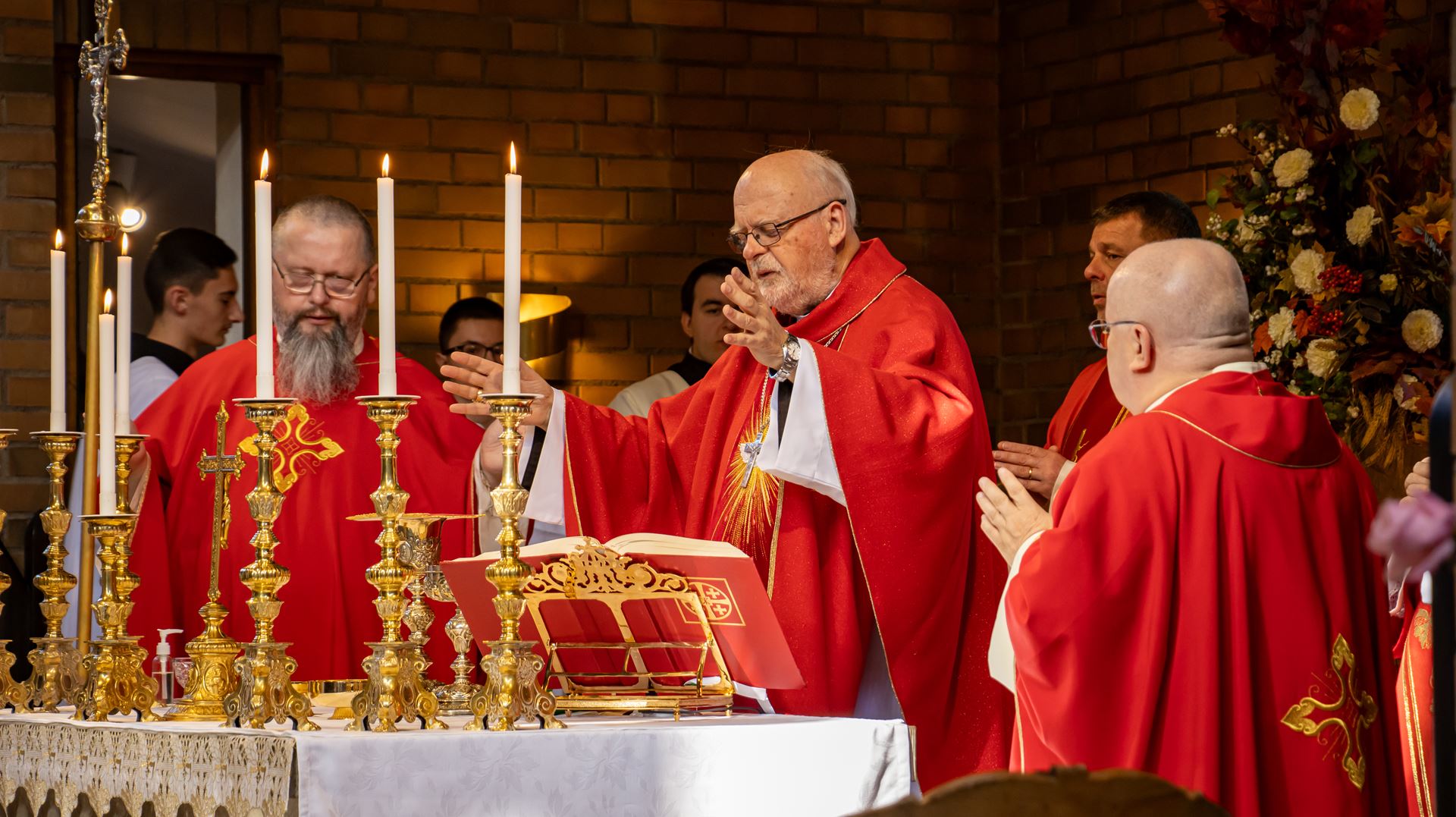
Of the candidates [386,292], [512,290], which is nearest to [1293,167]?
[512,290]

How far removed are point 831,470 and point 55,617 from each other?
144 centimetres

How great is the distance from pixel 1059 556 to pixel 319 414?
2.24 metres

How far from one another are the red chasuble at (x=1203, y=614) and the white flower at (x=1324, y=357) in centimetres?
193

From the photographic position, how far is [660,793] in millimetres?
2877

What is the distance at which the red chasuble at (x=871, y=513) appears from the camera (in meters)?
3.87

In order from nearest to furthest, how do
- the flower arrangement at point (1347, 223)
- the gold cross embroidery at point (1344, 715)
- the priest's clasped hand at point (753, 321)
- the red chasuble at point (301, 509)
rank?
the gold cross embroidery at point (1344, 715), the priest's clasped hand at point (753, 321), the red chasuble at point (301, 509), the flower arrangement at point (1347, 223)

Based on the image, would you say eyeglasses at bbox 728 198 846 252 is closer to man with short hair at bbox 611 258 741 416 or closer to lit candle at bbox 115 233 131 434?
lit candle at bbox 115 233 131 434

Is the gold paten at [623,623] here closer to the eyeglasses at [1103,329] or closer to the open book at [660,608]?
the open book at [660,608]

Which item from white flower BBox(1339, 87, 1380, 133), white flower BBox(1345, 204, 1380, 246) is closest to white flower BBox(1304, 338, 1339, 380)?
white flower BBox(1345, 204, 1380, 246)

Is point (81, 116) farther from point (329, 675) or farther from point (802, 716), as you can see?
point (802, 716)

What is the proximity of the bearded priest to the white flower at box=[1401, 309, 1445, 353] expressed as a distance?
2351mm

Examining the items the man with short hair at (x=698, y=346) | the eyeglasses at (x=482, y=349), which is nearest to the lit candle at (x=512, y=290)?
the eyeglasses at (x=482, y=349)

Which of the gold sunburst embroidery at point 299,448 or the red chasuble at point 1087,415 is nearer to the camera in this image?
the gold sunburst embroidery at point 299,448

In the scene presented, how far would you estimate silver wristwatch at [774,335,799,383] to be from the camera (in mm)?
3783
